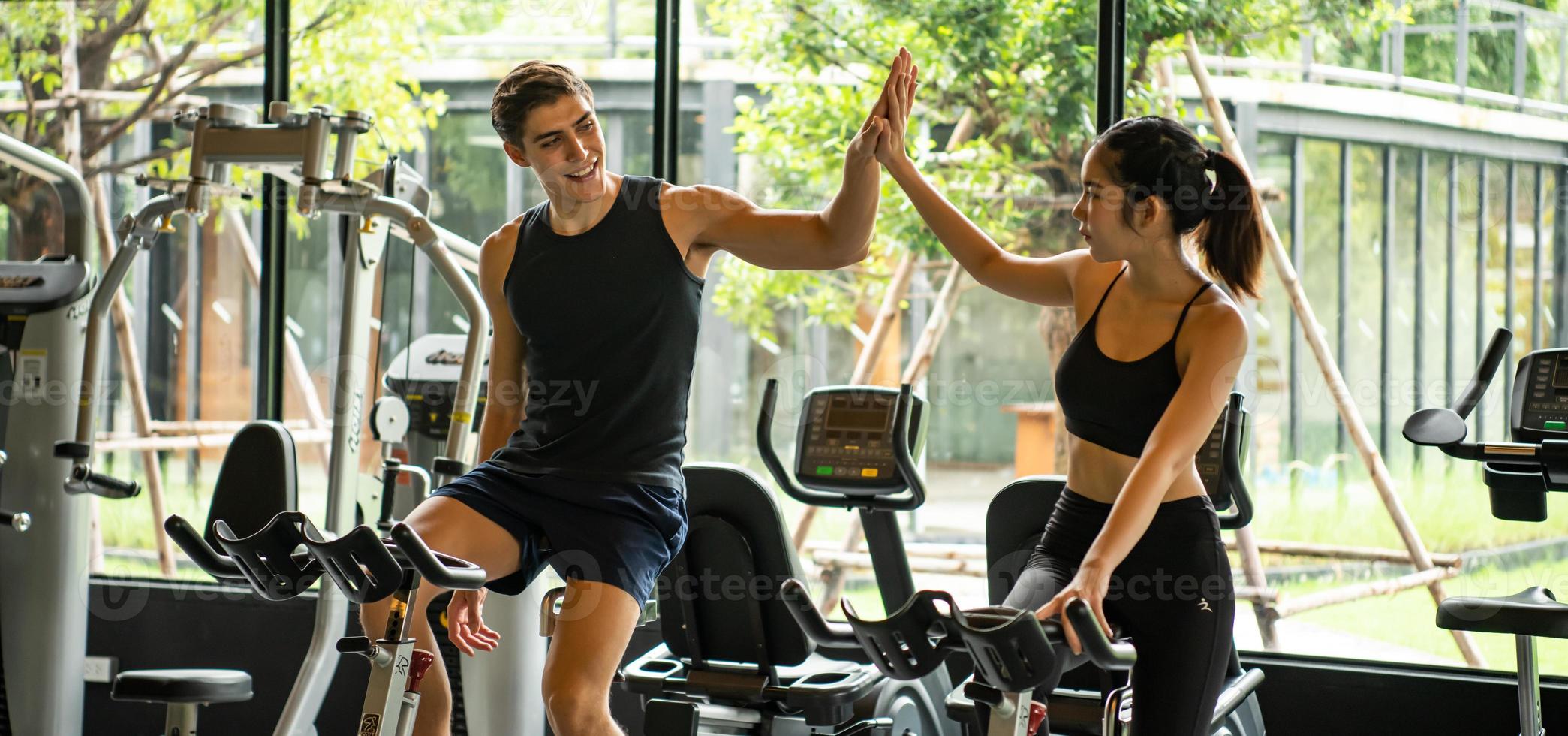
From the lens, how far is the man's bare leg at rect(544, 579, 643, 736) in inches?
86.4

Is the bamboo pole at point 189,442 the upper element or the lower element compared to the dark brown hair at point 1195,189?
lower

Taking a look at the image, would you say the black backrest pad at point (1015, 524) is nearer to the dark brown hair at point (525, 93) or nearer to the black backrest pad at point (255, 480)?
the dark brown hair at point (525, 93)

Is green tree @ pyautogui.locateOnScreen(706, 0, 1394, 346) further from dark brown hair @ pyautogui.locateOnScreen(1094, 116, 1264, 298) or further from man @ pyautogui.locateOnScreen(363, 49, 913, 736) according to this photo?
man @ pyautogui.locateOnScreen(363, 49, 913, 736)

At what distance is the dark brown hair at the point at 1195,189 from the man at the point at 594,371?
403 millimetres

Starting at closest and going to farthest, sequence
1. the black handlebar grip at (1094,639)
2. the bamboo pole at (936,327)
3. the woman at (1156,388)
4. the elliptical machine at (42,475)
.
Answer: the black handlebar grip at (1094,639)
the woman at (1156,388)
the elliptical machine at (42,475)
the bamboo pole at (936,327)

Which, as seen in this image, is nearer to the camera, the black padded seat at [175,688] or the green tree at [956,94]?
the black padded seat at [175,688]

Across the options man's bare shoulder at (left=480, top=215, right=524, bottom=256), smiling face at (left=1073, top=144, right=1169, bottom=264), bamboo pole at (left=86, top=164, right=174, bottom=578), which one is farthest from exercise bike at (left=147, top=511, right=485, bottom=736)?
bamboo pole at (left=86, top=164, right=174, bottom=578)

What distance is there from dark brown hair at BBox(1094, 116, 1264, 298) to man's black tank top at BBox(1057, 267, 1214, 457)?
0.09 m

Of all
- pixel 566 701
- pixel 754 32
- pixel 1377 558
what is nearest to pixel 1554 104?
pixel 1377 558

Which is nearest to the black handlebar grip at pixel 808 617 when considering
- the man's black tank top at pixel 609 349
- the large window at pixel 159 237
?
the man's black tank top at pixel 609 349

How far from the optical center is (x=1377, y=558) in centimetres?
424

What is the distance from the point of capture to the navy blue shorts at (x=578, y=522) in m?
2.28

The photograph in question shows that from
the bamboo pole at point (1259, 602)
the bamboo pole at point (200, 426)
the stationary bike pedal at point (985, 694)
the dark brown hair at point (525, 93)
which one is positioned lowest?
the bamboo pole at point (1259, 602)

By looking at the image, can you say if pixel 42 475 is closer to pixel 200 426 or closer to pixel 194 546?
pixel 200 426
